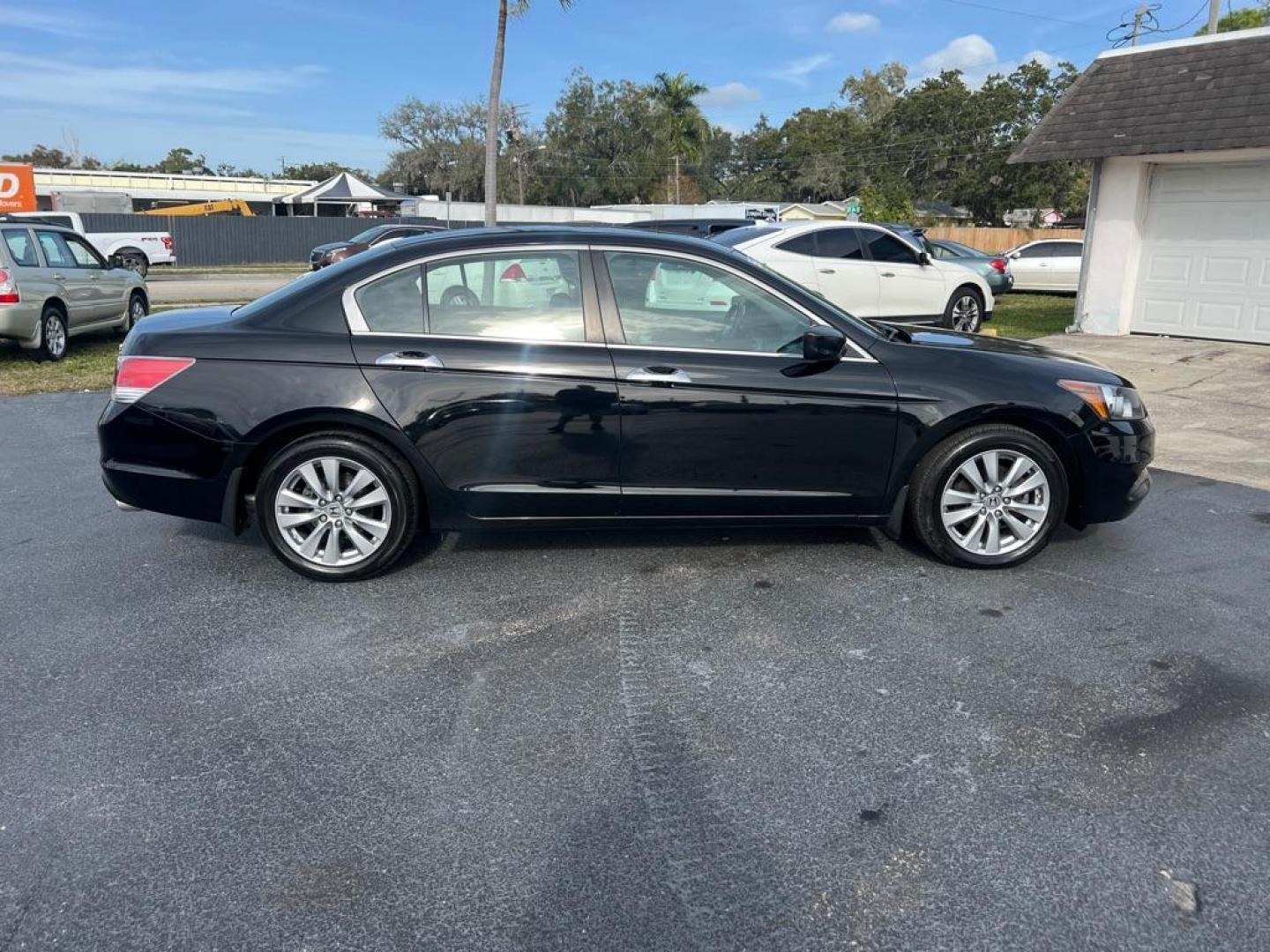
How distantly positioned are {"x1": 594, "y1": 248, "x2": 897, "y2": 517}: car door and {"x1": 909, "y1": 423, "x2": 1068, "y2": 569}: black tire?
225mm

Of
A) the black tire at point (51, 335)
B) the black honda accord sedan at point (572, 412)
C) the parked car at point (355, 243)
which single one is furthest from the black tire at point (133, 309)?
the black honda accord sedan at point (572, 412)

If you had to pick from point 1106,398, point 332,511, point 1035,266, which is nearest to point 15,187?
point 332,511

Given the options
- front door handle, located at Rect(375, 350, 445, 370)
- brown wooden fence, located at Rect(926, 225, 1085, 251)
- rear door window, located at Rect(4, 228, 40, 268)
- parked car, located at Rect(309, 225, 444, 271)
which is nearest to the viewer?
front door handle, located at Rect(375, 350, 445, 370)

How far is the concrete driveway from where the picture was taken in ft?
Answer: 23.2

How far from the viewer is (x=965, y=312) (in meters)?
13.4

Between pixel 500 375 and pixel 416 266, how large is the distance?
68cm

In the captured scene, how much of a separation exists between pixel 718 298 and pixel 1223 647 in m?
2.61

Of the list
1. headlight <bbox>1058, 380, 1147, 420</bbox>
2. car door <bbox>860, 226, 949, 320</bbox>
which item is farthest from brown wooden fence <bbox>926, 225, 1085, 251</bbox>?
headlight <bbox>1058, 380, 1147, 420</bbox>

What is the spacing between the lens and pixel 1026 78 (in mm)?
52469

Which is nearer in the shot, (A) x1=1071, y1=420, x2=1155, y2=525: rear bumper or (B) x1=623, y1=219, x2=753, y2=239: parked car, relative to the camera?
(A) x1=1071, y1=420, x2=1155, y2=525: rear bumper

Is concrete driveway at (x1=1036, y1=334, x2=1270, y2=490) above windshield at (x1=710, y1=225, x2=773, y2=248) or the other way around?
the other way around

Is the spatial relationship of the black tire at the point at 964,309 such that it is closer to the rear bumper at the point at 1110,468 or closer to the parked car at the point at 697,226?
the parked car at the point at 697,226

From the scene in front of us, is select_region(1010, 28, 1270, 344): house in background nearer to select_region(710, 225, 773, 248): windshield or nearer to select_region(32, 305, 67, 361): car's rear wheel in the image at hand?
select_region(710, 225, 773, 248): windshield

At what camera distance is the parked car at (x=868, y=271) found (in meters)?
11.7
